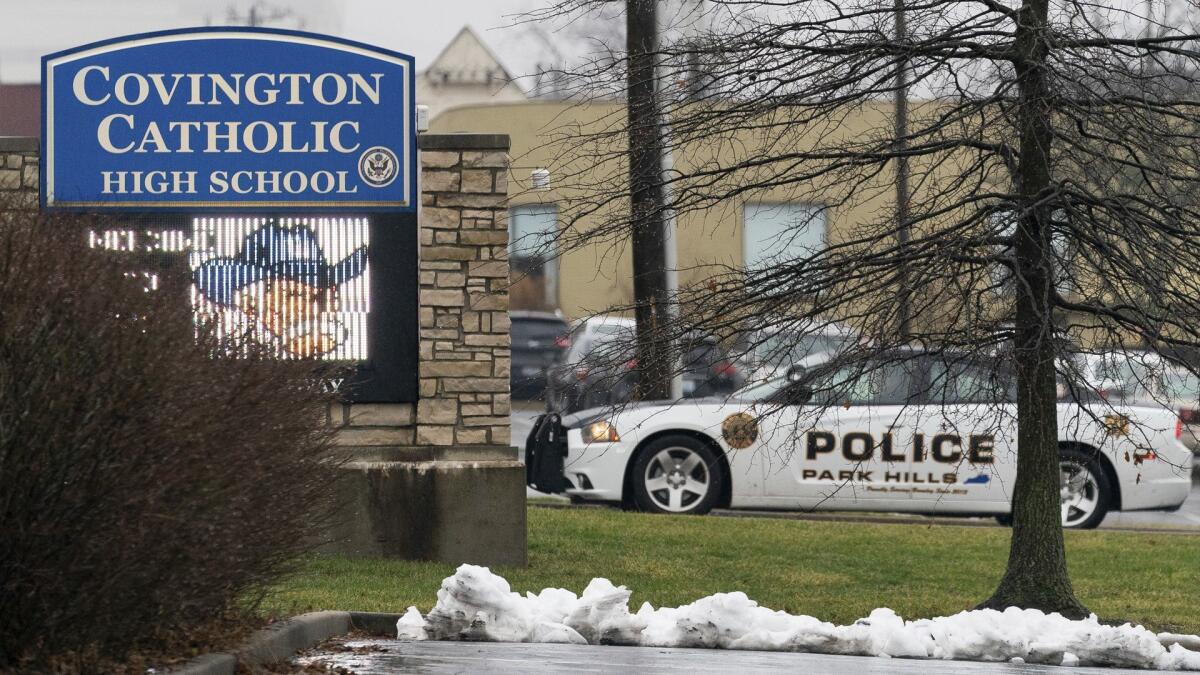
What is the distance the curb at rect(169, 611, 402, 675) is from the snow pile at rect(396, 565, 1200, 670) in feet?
0.71

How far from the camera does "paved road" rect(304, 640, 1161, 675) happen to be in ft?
24.5

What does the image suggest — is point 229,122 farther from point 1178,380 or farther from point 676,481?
point 1178,380

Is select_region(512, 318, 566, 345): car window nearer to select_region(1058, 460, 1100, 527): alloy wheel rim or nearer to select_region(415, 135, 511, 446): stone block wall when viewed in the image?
select_region(1058, 460, 1100, 527): alloy wheel rim

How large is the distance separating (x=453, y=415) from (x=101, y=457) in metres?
6.10

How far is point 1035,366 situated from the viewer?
922 centimetres

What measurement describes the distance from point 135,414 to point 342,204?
5.98 m

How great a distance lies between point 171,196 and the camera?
11.4 m

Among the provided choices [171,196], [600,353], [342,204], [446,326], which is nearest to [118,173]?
[171,196]

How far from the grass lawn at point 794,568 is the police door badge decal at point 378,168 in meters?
2.56

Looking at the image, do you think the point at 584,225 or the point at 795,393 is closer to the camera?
the point at 795,393

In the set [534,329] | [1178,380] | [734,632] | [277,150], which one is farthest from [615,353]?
[534,329]

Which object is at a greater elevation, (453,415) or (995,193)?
(995,193)

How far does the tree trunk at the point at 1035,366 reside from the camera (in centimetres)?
888

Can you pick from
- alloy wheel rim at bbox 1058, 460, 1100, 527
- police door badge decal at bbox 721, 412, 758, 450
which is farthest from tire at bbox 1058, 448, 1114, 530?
police door badge decal at bbox 721, 412, 758, 450
